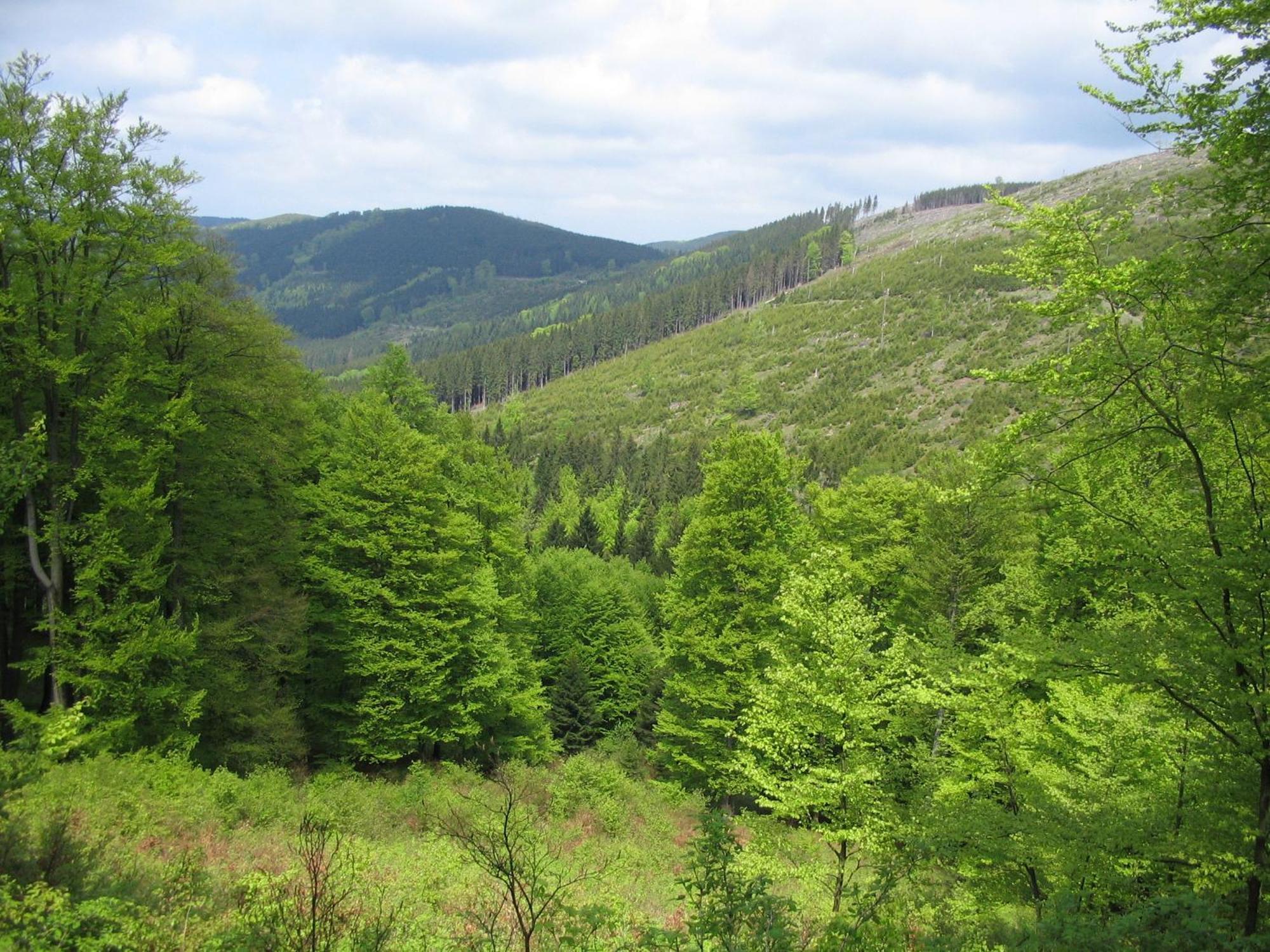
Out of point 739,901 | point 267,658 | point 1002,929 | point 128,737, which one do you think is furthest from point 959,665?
point 128,737

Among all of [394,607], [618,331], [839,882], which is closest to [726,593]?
[839,882]

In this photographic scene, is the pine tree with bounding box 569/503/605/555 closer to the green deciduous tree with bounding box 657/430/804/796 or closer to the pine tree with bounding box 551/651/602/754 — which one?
the pine tree with bounding box 551/651/602/754

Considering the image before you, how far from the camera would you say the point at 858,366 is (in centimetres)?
9806

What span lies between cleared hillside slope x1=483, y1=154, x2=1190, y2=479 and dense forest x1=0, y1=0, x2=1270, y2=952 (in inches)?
1541

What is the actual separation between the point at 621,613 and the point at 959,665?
63.1ft

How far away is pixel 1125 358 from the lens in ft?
23.9

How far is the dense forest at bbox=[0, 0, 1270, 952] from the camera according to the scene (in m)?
6.48

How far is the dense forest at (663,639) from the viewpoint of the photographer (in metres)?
6.48

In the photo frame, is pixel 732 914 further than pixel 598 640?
No

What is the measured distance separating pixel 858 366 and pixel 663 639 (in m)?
87.3

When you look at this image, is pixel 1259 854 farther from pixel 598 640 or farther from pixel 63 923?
pixel 598 640

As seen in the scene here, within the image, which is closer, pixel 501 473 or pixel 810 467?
pixel 501 473

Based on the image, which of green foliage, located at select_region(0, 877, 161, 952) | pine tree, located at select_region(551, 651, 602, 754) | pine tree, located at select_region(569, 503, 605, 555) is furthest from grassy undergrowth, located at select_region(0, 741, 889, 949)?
pine tree, located at select_region(569, 503, 605, 555)

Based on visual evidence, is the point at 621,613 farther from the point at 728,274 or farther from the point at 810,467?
the point at 728,274
